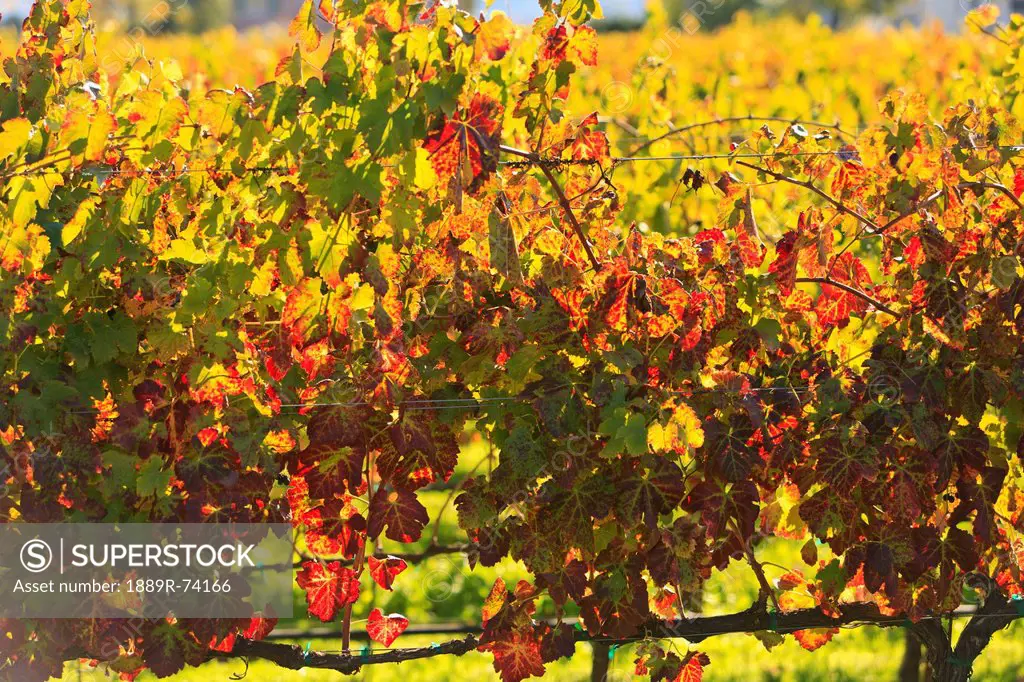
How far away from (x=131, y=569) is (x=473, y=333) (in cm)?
89

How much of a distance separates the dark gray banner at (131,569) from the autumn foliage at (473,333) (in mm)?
39

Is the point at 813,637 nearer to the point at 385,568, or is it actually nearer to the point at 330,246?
the point at 385,568

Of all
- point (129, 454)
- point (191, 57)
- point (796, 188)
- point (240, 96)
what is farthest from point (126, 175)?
point (191, 57)

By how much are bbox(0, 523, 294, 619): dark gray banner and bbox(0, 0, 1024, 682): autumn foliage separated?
0.13ft

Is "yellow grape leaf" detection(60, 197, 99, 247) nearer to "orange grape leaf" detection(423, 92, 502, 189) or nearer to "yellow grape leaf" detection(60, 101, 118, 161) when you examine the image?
"yellow grape leaf" detection(60, 101, 118, 161)

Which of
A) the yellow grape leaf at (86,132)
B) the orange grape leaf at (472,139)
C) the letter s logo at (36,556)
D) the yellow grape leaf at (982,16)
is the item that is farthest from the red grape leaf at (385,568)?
the yellow grape leaf at (982,16)

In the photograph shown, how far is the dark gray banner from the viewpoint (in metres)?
2.44

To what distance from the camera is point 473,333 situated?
2410mm

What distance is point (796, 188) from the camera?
→ 3.85 m

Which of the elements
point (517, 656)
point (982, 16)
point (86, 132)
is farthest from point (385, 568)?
point (982, 16)

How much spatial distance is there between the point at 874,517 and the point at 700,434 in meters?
0.58

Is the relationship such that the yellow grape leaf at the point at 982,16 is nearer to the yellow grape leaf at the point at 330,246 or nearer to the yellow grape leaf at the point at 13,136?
the yellow grape leaf at the point at 330,246

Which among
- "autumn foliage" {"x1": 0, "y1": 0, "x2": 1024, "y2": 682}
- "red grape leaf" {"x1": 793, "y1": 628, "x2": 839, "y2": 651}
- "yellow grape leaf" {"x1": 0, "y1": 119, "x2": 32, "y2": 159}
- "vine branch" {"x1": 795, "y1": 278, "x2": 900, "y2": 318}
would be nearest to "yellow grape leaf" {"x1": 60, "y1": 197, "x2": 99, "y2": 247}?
"autumn foliage" {"x1": 0, "y1": 0, "x2": 1024, "y2": 682}

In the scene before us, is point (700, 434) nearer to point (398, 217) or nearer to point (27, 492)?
point (398, 217)
